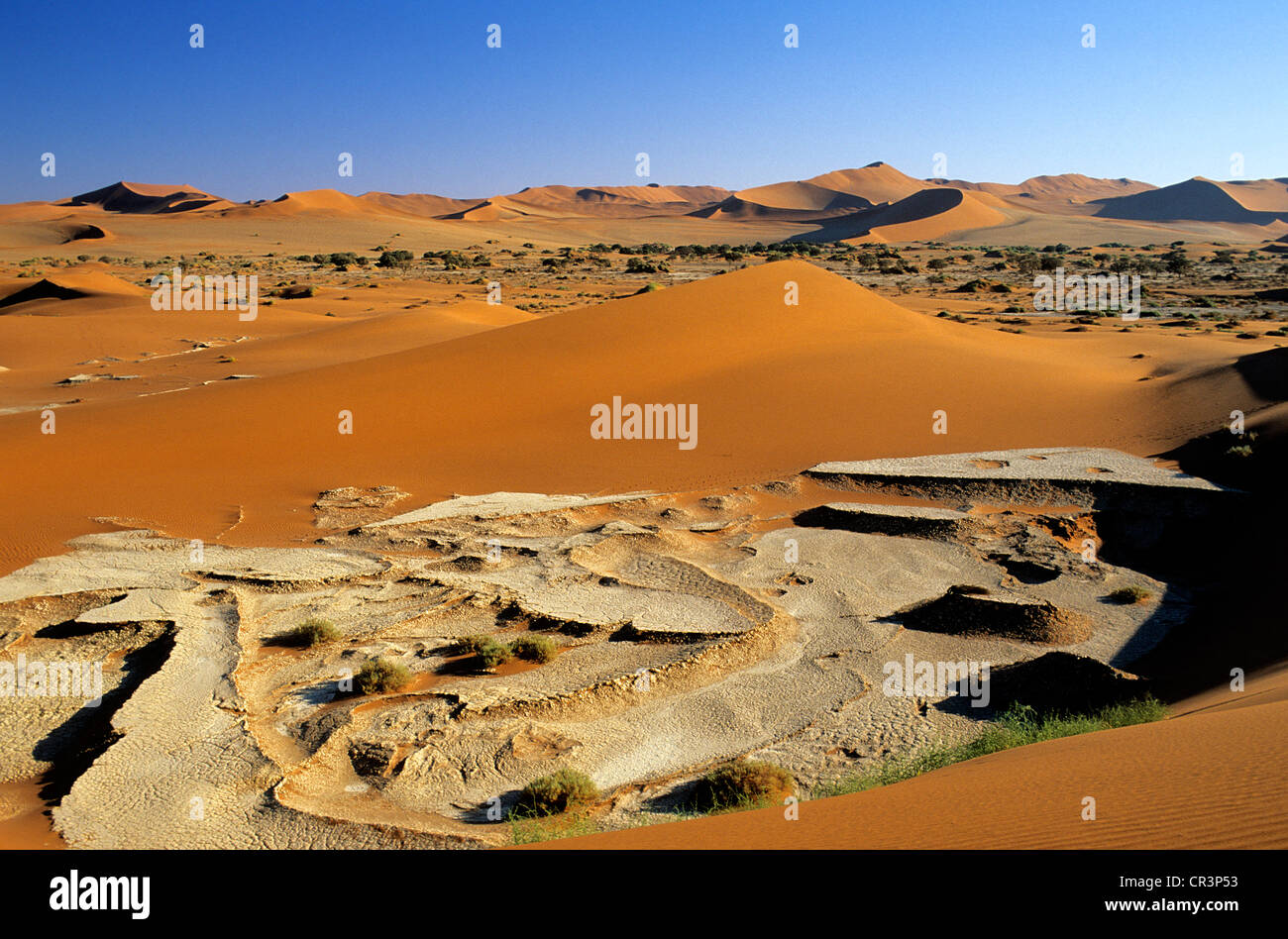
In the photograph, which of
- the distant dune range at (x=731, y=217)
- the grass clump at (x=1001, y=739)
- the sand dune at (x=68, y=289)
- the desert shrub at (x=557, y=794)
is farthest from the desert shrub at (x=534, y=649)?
the distant dune range at (x=731, y=217)

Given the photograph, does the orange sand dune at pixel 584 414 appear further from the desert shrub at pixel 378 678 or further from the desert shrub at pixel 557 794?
the desert shrub at pixel 557 794

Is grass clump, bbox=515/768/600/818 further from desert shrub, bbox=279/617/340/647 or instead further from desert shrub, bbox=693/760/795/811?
desert shrub, bbox=279/617/340/647

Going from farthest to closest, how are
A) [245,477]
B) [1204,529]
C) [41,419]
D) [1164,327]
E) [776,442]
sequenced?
[1164,327] < [41,419] < [776,442] < [245,477] < [1204,529]

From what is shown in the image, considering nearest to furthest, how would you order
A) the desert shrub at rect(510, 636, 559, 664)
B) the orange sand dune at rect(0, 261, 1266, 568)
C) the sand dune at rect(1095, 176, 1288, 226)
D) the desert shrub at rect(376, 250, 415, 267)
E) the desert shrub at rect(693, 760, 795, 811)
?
the desert shrub at rect(693, 760, 795, 811), the desert shrub at rect(510, 636, 559, 664), the orange sand dune at rect(0, 261, 1266, 568), the desert shrub at rect(376, 250, 415, 267), the sand dune at rect(1095, 176, 1288, 226)

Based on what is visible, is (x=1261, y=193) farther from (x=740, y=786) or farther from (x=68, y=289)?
(x=740, y=786)

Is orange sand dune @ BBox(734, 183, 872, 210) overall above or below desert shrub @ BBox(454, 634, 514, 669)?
above

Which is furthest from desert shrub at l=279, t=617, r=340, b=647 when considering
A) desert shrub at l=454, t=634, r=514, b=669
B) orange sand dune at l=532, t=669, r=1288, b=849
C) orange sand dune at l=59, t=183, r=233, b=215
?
orange sand dune at l=59, t=183, r=233, b=215

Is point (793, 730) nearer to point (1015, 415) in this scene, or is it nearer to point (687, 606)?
point (687, 606)
